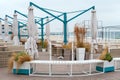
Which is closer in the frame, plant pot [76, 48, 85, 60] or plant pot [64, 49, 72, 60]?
plant pot [76, 48, 85, 60]

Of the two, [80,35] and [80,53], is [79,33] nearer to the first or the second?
[80,35]

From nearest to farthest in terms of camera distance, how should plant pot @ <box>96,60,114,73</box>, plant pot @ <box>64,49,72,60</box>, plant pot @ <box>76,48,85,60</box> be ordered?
plant pot @ <box>96,60,114,73</box>, plant pot @ <box>76,48,85,60</box>, plant pot @ <box>64,49,72,60</box>

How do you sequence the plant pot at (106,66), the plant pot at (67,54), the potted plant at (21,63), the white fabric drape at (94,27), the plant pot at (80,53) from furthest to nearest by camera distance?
the white fabric drape at (94,27) → the plant pot at (67,54) → the plant pot at (80,53) → the plant pot at (106,66) → the potted plant at (21,63)

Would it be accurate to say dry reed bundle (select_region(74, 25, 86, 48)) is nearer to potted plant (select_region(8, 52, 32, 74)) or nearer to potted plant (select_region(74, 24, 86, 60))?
potted plant (select_region(74, 24, 86, 60))

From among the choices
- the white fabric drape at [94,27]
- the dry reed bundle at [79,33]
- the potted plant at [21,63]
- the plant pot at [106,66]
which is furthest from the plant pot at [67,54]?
the potted plant at [21,63]

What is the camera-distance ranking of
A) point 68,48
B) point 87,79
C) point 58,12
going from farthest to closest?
point 58,12 < point 68,48 < point 87,79

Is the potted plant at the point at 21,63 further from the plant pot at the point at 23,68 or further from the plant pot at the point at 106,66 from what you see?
the plant pot at the point at 106,66

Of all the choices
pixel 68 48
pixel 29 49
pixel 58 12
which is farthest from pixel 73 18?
pixel 29 49

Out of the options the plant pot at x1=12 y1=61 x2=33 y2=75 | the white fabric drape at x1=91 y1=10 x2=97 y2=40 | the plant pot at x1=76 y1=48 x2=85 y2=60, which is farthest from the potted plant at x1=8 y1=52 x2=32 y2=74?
the white fabric drape at x1=91 y1=10 x2=97 y2=40

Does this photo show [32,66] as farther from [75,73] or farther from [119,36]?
[119,36]

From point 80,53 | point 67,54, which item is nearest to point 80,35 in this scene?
point 80,53

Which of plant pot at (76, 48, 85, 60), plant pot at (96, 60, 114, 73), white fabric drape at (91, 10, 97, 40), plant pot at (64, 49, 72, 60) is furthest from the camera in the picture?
white fabric drape at (91, 10, 97, 40)

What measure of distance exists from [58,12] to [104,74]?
1035cm

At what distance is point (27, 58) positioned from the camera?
24.5ft
